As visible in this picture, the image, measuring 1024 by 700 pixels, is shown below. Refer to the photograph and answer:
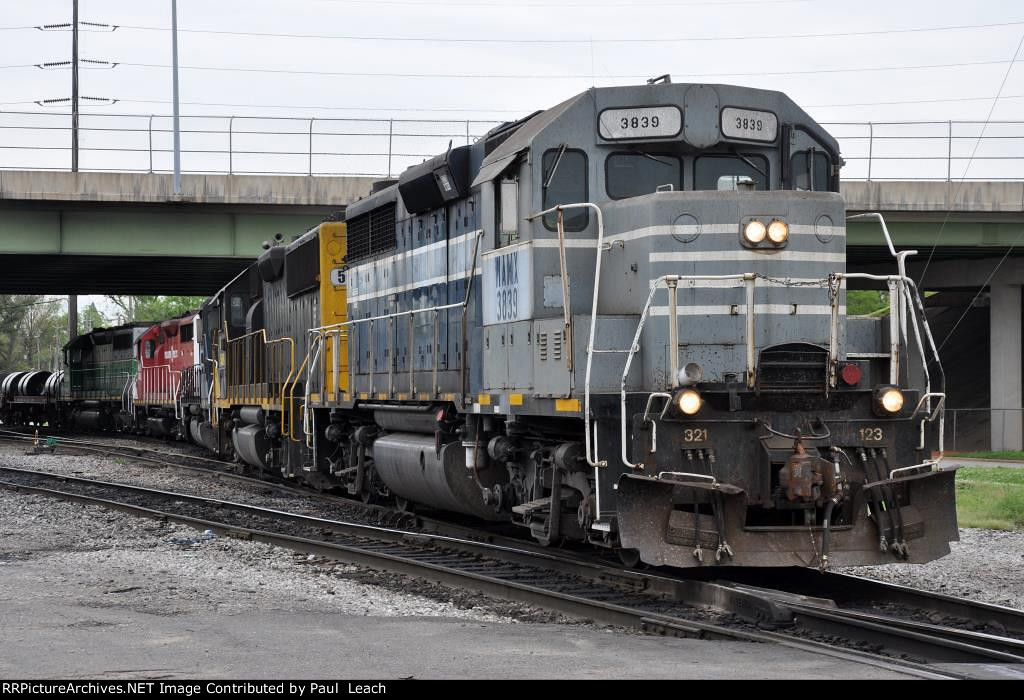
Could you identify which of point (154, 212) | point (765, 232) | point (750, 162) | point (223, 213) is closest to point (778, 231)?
point (765, 232)

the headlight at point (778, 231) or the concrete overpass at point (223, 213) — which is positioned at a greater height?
the concrete overpass at point (223, 213)

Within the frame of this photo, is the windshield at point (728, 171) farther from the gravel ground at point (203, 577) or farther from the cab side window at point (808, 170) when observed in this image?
the gravel ground at point (203, 577)

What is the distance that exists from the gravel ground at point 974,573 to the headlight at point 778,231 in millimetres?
2942

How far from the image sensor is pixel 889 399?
332 inches

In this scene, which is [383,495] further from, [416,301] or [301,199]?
[301,199]

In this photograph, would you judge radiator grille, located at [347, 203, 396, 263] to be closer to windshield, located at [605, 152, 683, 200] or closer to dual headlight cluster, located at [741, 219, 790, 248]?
windshield, located at [605, 152, 683, 200]

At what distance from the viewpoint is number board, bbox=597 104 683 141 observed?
30.1 feet

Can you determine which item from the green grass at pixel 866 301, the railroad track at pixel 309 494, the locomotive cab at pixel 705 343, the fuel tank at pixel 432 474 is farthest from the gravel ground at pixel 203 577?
the green grass at pixel 866 301

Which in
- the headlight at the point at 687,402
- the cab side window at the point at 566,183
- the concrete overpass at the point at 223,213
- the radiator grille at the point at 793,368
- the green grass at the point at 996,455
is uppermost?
the concrete overpass at the point at 223,213

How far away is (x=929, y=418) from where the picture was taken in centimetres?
863

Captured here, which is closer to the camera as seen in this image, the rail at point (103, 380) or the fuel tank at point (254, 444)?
the fuel tank at point (254, 444)

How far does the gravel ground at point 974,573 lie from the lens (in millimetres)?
9148

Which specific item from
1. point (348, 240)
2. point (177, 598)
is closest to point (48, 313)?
point (348, 240)

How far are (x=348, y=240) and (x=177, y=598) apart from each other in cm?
754
